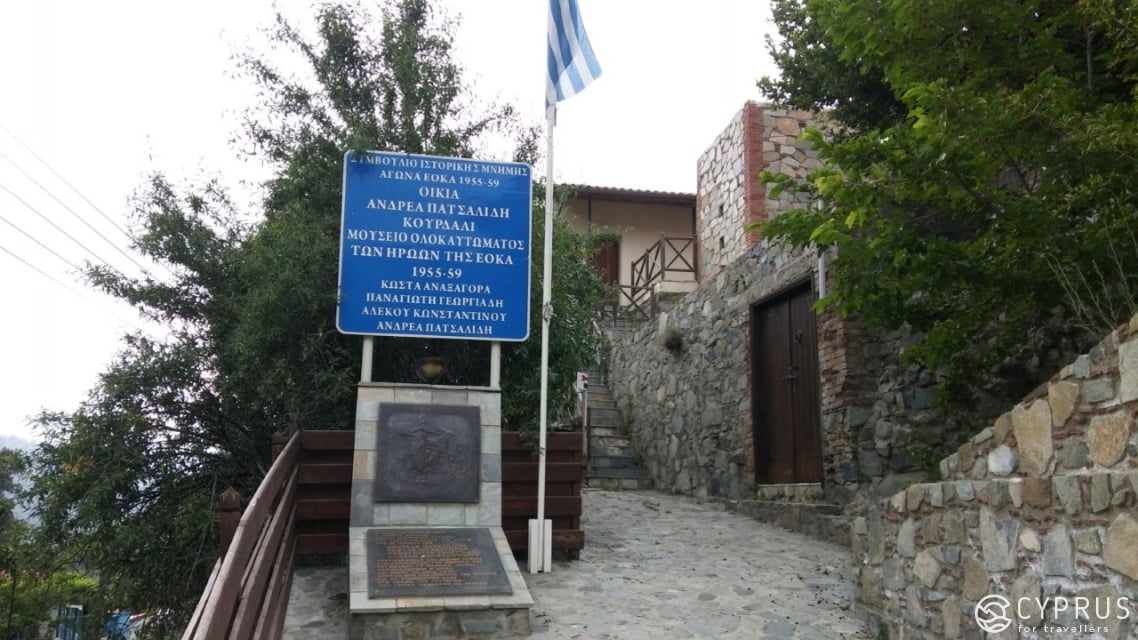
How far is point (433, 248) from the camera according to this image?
6758mm

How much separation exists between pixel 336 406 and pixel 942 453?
4.85 meters

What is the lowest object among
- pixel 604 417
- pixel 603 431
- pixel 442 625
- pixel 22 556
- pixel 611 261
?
pixel 442 625

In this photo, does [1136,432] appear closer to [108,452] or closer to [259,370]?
[259,370]

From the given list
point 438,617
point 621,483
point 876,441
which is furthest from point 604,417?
point 438,617

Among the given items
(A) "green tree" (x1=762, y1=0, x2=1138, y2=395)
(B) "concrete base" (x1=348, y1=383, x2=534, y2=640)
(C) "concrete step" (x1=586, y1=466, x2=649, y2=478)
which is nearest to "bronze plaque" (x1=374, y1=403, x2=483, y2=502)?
(B) "concrete base" (x1=348, y1=383, x2=534, y2=640)

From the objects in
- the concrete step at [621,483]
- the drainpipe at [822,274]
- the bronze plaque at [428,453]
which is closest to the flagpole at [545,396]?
the bronze plaque at [428,453]

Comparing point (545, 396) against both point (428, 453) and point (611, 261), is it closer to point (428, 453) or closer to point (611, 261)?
point (428, 453)

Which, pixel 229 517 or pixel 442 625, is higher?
pixel 229 517

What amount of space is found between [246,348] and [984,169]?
4928mm

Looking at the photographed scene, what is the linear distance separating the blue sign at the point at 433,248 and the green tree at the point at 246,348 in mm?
312

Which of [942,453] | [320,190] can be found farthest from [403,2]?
[942,453]

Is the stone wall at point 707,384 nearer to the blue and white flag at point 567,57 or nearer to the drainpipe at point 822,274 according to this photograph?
the drainpipe at point 822,274

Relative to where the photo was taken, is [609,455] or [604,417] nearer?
[609,455]

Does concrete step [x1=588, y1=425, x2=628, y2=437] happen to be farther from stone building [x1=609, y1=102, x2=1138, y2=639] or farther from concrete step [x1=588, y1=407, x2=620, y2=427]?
stone building [x1=609, y1=102, x2=1138, y2=639]
